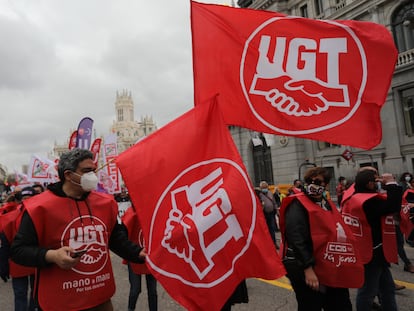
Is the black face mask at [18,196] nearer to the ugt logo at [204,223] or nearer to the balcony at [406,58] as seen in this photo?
the ugt logo at [204,223]

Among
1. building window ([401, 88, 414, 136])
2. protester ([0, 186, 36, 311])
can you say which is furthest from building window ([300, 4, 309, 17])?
protester ([0, 186, 36, 311])

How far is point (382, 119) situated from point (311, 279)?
16.9 meters

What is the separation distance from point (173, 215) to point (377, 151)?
57.7 feet

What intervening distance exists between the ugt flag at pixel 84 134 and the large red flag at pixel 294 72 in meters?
10.6

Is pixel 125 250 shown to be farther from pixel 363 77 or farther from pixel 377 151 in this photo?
pixel 377 151

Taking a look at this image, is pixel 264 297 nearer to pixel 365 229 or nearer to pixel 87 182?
pixel 365 229

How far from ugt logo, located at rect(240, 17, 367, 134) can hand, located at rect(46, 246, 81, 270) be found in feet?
6.98

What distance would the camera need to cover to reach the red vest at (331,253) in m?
3.07

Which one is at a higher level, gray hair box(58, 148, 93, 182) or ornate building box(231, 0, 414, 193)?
ornate building box(231, 0, 414, 193)

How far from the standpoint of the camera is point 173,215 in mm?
2479

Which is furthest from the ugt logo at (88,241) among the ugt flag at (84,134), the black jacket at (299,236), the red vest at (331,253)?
the ugt flag at (84,134)

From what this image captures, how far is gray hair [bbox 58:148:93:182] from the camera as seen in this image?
8.89ft

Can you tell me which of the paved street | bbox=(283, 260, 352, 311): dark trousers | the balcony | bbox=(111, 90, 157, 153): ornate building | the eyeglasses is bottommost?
the paved street

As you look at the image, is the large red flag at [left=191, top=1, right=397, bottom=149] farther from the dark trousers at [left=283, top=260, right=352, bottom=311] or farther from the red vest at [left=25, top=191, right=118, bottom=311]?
the red vest at [left=25, top=191, right=118, bottom=311]
